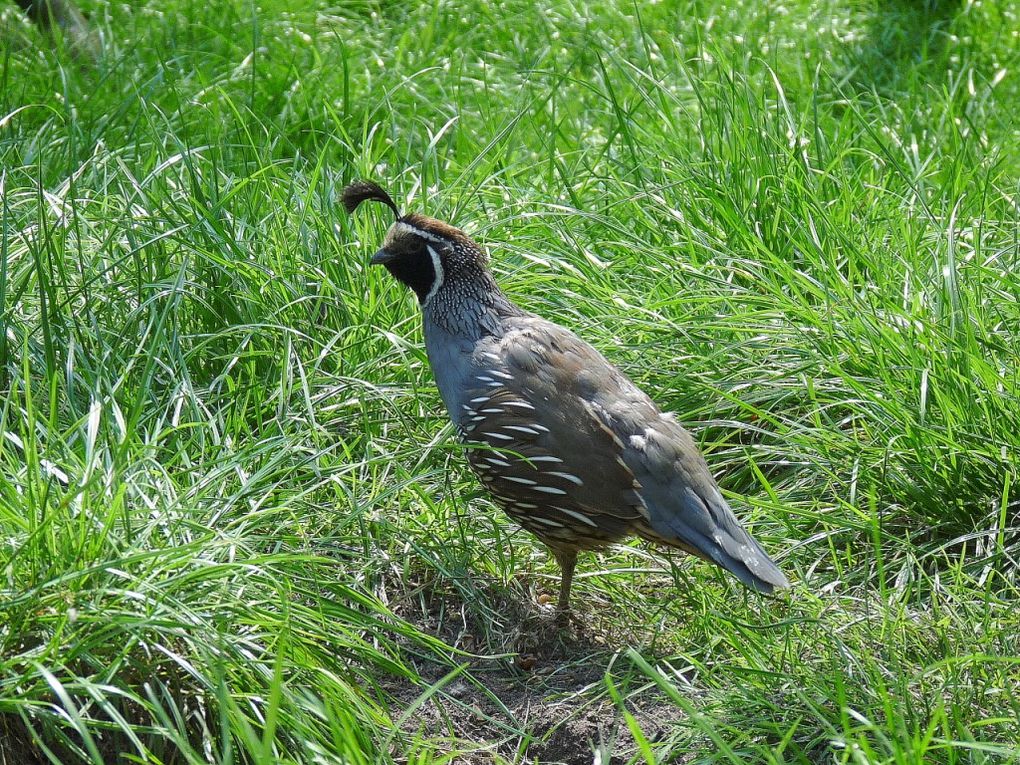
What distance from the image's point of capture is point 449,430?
154 inches

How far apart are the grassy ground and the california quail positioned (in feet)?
0.66

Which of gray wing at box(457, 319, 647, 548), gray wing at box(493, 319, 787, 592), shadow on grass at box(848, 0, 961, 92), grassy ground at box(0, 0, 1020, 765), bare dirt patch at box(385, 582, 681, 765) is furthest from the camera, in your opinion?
shadow on grass at box(848, 0, 961, 92)

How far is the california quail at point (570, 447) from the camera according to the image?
337 cm

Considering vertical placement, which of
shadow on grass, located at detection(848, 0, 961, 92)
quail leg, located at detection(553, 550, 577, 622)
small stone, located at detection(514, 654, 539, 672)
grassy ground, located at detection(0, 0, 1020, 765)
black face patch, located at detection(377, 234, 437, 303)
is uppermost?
shadow on grass, located at detection(848, 0, 961, 92)

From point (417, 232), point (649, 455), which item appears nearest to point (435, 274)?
point (417, 232)

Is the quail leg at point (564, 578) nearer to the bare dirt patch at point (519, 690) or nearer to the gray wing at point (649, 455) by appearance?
the bare dirt patch at point (519, 690)

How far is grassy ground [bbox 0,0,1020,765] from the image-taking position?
110 inches

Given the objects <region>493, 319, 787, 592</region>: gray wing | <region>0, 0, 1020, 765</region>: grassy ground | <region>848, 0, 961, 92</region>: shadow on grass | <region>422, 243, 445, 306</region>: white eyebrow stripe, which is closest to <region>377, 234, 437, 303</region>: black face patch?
<region>422, 243, 445, 306</region>: white eyebrow stripe

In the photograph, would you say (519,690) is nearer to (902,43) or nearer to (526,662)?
(526,662)

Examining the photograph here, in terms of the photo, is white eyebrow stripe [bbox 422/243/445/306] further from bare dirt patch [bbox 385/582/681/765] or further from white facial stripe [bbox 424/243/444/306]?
bare dirt patch [bbox 385/582/681/765]

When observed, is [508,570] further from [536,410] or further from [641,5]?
[641,5]

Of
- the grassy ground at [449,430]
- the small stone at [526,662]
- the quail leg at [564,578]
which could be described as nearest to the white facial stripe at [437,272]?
the grassy ground at [449,430]

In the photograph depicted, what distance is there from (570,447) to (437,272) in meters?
0.76

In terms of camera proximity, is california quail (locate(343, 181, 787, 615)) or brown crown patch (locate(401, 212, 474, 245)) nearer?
california quail (locate(343, 181, 787, 615))
